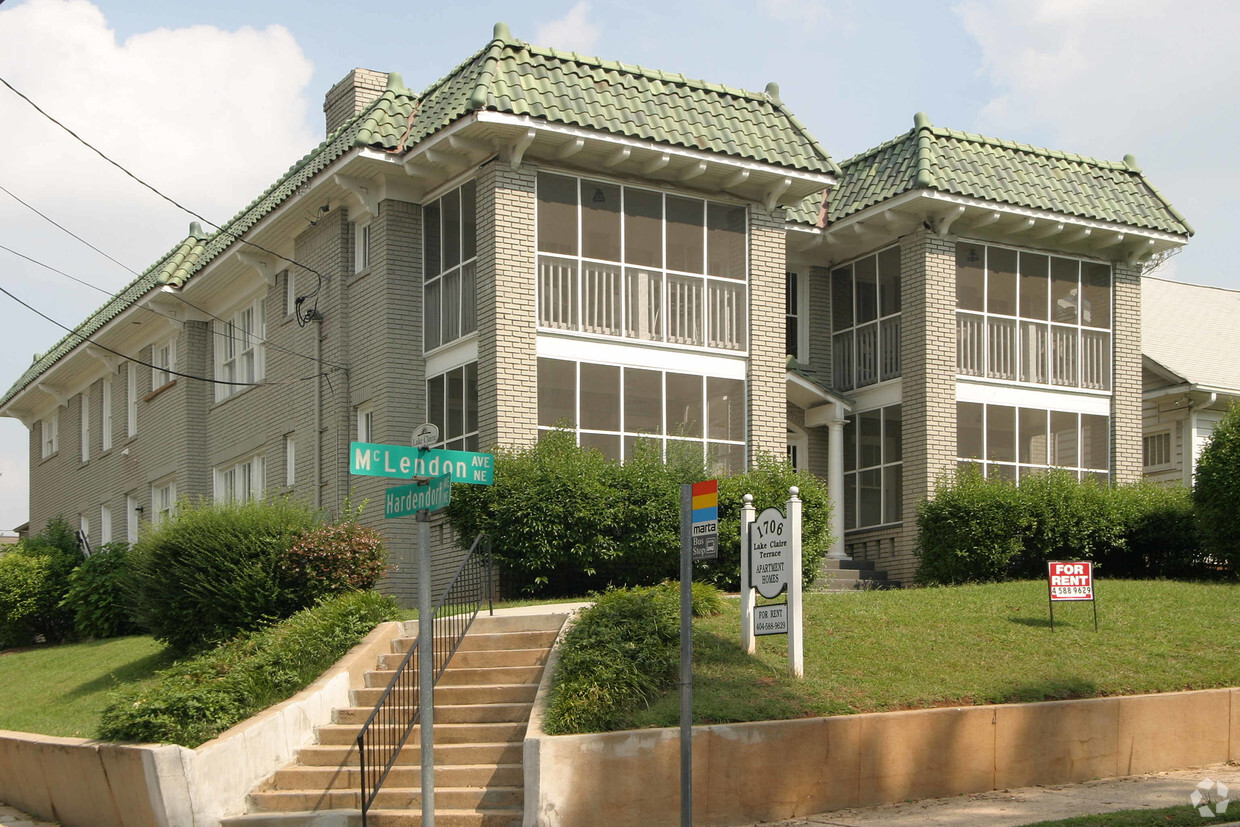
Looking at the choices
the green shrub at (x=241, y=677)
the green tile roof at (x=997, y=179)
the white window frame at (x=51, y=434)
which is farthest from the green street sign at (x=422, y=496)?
the white window frame at (x=51, y=434)

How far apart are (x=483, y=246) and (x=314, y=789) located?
9180 mm

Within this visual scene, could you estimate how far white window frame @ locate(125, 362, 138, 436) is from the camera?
31422mm

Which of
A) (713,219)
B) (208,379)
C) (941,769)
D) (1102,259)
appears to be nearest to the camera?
(941,769)

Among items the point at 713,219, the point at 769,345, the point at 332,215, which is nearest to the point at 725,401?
the point at 769,345

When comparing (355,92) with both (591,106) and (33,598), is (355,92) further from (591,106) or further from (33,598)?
(33,598)

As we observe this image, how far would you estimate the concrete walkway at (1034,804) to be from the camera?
10.5 m

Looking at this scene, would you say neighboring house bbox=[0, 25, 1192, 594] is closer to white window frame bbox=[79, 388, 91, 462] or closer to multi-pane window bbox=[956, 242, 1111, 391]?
multi-pane window bbox=[956, 242, 1111, 391]

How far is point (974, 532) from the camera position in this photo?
20438 mm

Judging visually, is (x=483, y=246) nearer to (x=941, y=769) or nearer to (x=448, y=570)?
(x=448, y=570)

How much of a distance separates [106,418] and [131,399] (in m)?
1.74

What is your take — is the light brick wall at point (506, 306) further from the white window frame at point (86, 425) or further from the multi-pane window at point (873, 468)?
the white window frame at point (86, 425)

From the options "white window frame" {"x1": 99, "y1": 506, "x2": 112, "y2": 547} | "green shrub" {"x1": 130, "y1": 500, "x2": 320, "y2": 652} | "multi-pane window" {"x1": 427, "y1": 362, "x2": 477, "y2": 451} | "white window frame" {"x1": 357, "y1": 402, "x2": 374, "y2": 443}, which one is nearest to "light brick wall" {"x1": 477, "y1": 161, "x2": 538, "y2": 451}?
"multi-pane window" {"x1": 427, "y1": 362, "x2": 477, "y2": 451}

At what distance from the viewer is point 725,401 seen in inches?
834

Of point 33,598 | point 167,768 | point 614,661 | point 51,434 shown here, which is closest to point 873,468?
point 614,661
